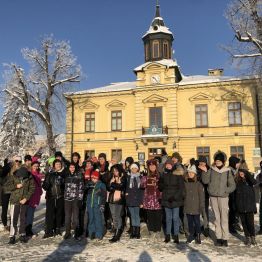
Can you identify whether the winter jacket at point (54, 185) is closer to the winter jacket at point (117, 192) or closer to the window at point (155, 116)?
the winter jacket at point (117, 192)

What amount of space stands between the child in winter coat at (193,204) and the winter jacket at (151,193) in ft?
2.48

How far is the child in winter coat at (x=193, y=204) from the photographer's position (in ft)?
20.9

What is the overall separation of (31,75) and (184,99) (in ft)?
43.0

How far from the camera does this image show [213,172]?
6352 millimetres

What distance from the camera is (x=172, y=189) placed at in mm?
6500

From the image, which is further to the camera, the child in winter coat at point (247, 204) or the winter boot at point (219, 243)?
the child in winter coat at point (247, 204)

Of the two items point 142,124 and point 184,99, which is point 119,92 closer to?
point 142,124

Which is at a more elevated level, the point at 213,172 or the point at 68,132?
the point at 68,132

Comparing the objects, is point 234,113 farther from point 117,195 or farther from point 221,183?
point 117,195

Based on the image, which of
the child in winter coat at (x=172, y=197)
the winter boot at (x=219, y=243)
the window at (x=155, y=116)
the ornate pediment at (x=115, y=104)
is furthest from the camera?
the ornate pediment at (x=115, y=104)

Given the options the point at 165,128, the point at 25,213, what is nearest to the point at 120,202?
the point at 25,213

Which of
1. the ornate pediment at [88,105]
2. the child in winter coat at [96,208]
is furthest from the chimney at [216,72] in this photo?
the child in winter coat at [96,208]

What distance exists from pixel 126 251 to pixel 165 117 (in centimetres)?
1985

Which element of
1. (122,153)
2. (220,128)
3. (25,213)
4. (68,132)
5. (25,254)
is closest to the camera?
(25,254)
